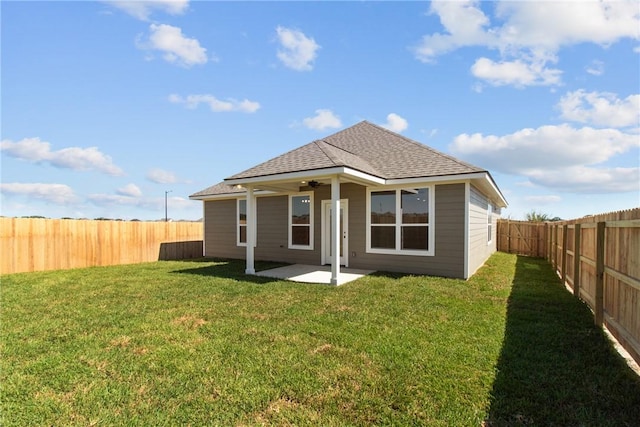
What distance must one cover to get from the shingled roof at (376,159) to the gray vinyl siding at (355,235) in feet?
2.38

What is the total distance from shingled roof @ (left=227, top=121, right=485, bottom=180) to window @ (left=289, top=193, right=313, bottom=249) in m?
2.09

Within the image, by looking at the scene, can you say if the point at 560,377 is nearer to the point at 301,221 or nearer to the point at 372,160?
the point at 372,160

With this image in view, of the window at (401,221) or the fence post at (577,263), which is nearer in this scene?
the fence post at (577,263)

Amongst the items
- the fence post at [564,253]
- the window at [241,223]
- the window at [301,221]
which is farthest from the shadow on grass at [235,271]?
the fence post at [564,253]

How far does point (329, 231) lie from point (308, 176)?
3.27m

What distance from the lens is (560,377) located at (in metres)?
3.17

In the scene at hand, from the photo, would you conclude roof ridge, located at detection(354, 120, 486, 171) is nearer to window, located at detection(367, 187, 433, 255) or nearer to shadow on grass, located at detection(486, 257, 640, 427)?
window, located at detection(367, 187, 433, 255)

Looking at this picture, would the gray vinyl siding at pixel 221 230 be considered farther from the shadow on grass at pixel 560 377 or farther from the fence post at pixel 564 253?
the fence post at pixel 564 253

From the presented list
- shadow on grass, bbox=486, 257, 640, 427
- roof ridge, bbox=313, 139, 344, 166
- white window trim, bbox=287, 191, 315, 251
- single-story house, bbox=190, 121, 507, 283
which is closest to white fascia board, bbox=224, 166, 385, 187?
single-story house, bbox=190, 121, 507, 283

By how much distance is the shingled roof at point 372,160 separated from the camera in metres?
8.22

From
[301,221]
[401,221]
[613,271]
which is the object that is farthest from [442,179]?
[301,221]

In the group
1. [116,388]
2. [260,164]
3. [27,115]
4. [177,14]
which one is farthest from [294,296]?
[27,115]

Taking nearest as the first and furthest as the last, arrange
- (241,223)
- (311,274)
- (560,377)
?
(560,377) < (311,274) < (241,223)

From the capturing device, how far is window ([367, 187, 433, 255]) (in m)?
8.90
